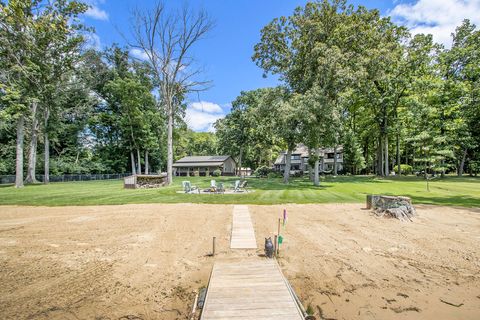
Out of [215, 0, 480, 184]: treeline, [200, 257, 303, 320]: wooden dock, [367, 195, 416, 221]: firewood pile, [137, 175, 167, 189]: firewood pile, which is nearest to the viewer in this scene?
[200, 257, 303, 320]: wooden dock

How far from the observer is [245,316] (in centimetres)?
368

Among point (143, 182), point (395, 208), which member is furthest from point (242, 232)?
point (143, 182)

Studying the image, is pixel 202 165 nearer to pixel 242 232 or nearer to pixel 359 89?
pixel 359 89

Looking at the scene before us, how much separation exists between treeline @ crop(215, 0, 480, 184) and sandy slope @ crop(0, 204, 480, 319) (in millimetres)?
12090

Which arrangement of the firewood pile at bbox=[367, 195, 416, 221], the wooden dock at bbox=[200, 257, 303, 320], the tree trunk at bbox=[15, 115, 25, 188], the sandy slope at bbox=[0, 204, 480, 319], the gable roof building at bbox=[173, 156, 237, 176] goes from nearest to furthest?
the wooden dock at bbox=[200, 257, 303, 320], the sandy slope at bbox=[0, 204, 480, 319], the firewood pile at bbox=[367, 195, 416, 221], the tree trunk at bbox=[15, 115, 25, 188], the gable roof building at bbox=[173, 156, 237, 176]

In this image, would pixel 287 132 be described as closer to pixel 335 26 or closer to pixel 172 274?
pixel 335 26

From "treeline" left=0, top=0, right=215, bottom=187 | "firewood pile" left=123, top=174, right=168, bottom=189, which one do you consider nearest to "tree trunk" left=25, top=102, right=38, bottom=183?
"treeline" left=0, top=0, right=215, bottom=187

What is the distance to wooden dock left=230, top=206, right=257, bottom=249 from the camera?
23.0 ft

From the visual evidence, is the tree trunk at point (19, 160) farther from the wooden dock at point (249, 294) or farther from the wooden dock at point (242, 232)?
the wooden dock at point (249, 294)

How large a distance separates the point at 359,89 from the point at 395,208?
22.2 m

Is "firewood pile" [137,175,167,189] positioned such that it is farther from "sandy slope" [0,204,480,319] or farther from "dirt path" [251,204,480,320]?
"dirt path" [251,204,480,320]

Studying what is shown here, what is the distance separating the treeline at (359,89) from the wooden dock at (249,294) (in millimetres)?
15864

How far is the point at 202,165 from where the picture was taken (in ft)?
156

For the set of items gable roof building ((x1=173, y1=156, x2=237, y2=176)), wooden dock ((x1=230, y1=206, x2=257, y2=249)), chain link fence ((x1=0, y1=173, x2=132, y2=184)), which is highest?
gable roof building ((x1=173, y1=156, x2=237, y2=176))
